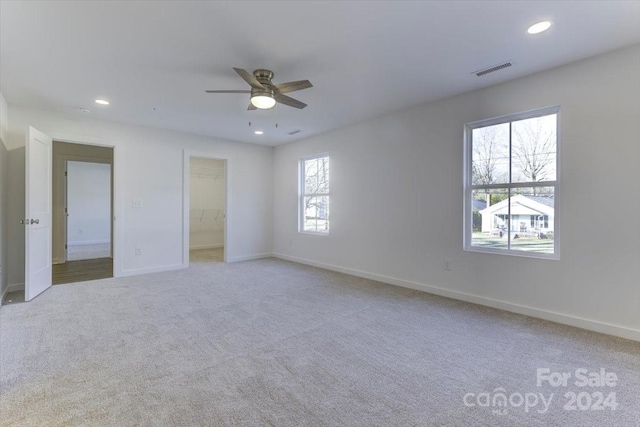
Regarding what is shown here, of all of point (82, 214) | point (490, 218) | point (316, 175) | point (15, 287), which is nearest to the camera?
point (490, 218)

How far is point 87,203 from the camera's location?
887cm

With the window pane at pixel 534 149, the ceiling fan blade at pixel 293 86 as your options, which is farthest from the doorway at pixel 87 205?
the window pane at pixel 534 149

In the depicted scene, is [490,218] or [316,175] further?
[316,175]

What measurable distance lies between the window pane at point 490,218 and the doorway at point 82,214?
5.90 m

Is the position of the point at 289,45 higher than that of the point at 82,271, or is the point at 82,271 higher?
the point at 289,45

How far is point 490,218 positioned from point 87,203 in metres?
10.5

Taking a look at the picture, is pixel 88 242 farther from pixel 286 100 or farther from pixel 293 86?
pixel 293 86

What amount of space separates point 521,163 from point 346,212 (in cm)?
277

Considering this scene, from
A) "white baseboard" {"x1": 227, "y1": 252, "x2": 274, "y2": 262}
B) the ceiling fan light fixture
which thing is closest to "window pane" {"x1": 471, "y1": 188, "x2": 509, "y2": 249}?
the ceiling fan light fixture

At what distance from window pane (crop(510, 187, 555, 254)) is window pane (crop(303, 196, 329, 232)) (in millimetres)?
3252

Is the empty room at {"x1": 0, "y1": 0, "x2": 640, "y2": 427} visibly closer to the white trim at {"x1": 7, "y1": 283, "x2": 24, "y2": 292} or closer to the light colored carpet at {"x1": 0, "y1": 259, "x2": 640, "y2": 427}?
the light colored carpet at {"x1": 0, "y1": 259, "x2": 640, "y2": 427}

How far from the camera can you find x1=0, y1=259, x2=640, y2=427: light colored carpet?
1.75m

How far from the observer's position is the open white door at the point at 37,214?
12.4 ft

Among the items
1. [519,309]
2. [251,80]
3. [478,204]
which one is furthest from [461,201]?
[251,80]
